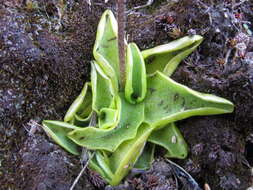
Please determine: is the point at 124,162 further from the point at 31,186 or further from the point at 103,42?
the point at 103,42

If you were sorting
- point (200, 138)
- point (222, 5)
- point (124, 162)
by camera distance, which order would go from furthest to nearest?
1. point (222, 5)
2. point (200, 138)
3. point (124, 162)

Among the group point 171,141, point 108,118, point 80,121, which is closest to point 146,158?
point 171,141

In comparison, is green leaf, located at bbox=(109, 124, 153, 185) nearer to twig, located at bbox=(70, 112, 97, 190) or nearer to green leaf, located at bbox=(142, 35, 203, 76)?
twig, located at bbox=(70, 112, 97, 190)

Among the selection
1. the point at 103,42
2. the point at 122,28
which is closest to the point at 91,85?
the point at 103,42

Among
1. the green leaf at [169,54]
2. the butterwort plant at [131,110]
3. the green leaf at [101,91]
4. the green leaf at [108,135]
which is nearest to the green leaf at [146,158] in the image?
the butterwort plant at [131,110]

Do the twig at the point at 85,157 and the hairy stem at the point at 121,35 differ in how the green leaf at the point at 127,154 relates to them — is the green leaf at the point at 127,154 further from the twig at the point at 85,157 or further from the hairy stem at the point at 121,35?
the hairy stem at the point at 121,35

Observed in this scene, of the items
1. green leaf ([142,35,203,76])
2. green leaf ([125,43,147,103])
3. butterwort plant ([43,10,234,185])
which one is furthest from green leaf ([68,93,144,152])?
green leaf ([142,35,203,76])

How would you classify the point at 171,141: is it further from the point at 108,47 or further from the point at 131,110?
the point at 108,47
